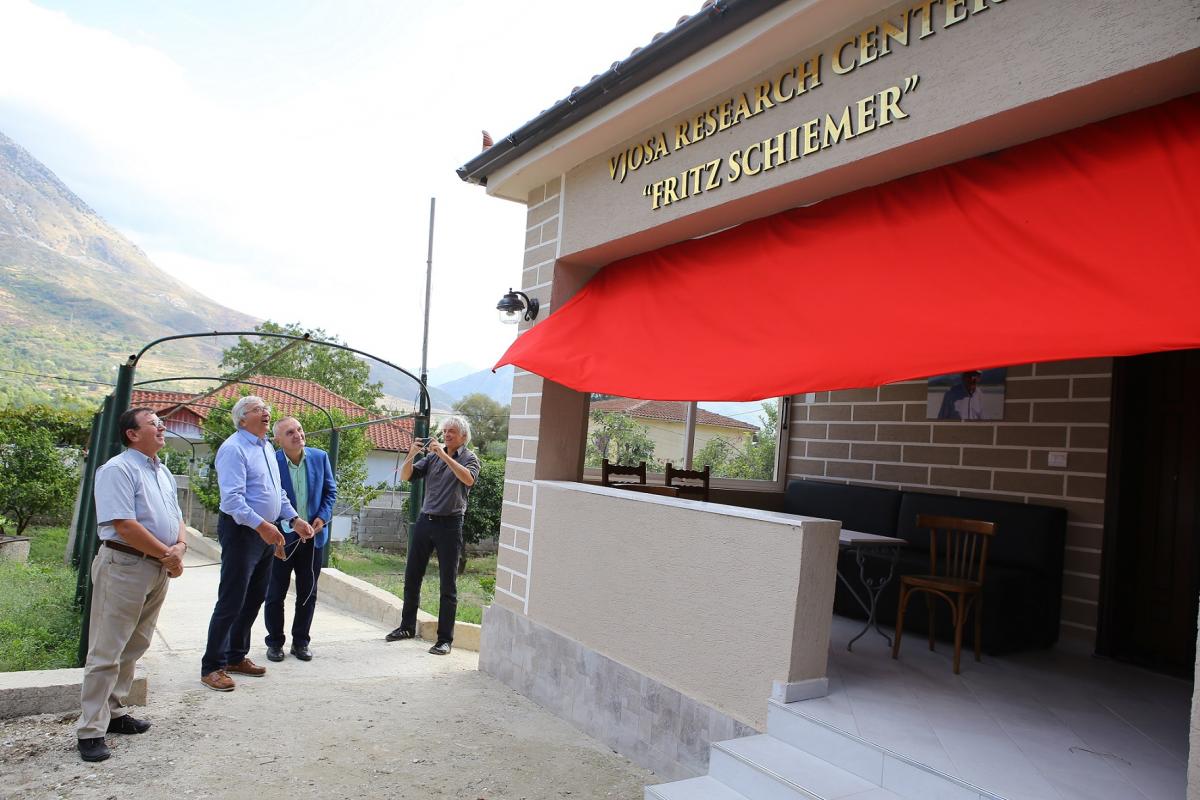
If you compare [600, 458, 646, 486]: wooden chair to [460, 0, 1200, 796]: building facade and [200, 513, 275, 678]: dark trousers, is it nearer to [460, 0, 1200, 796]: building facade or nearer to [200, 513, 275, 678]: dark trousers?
[460, 0, 1200, 796]: building facade

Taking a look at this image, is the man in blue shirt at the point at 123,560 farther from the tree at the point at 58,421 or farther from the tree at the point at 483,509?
the tree at the point at 58,421

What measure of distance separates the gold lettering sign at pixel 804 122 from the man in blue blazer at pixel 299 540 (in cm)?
333

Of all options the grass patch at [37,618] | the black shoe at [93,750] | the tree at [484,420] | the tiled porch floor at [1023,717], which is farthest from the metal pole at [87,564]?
the tree at [484,420]

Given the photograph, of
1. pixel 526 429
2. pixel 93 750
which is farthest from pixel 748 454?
pixel 93 750

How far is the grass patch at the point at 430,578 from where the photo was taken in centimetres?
1035

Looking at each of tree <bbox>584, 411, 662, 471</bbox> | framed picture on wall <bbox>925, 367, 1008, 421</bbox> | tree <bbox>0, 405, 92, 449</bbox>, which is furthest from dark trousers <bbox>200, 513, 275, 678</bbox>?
tree <bbox>0, 405, 92, 449</bbox>

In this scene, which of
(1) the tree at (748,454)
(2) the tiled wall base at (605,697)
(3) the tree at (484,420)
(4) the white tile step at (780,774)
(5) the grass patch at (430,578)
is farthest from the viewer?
(3) the tree at (484,420)

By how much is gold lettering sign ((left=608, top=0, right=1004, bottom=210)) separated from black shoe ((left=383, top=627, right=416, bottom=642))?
453cm

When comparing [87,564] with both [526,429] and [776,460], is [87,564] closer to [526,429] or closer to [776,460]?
[526,429]

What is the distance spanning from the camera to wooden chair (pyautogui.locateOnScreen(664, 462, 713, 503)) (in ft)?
20.6

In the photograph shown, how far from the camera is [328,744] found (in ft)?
15.1

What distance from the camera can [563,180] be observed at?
6.26 meters

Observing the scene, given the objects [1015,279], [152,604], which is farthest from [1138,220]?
[152,604]

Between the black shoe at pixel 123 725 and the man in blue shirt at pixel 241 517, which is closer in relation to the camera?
the black shoe at pixel 123 725
